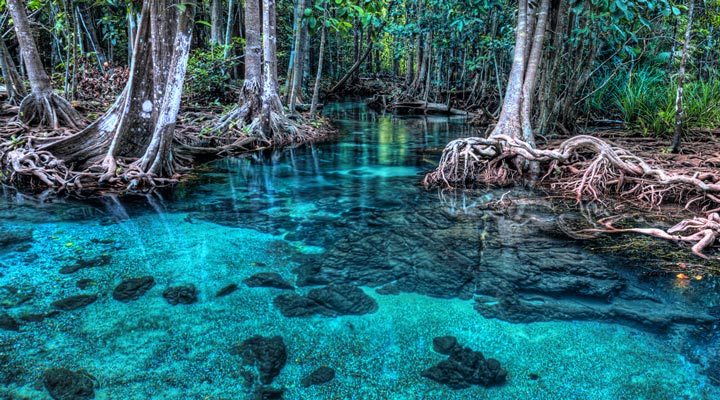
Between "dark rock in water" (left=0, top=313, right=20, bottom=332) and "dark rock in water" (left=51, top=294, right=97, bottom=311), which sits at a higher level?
"dark rock in water" (left=51, top=294, right=97, bottom=311)

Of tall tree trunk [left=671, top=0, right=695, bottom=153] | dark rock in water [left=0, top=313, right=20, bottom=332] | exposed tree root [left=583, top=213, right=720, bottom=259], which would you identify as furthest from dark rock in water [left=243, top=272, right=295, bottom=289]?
tall tree trunk [left=671, top=0, right=695, bottom=153]

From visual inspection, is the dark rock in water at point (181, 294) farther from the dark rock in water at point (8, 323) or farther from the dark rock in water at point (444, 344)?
the dark rock in water at point (444, 344)

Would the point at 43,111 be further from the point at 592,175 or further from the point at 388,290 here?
the point at 592,175

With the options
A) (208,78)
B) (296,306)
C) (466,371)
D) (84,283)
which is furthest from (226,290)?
(208,78)

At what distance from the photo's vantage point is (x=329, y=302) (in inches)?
149

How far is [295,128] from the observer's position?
39.4ft

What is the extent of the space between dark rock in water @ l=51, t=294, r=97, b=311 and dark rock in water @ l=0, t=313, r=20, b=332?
29cm

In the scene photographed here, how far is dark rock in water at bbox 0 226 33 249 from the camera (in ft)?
16.0

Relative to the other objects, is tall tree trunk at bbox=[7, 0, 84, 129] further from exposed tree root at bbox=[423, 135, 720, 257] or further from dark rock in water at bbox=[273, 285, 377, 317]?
dark rock in water at bbox=[273, 285, 377, 317]

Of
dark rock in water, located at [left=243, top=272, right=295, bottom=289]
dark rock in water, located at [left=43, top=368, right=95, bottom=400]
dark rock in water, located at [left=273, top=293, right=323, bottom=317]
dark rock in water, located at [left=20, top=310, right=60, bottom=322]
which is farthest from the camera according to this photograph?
dark rock in water, located at [left=243, top=272, right=295, bottom=289]

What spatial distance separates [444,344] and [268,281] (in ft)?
5.80

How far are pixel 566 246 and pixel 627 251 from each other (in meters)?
0.59

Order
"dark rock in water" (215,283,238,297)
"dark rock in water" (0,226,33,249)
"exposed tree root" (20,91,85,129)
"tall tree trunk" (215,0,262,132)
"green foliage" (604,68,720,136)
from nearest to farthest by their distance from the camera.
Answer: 1. "dark rock in water" (215,283,238,297)
2. "dark rock in water" (0,226,33,249)
3. "exposed tree root" (20,91,85,129)
4. "green foliage" (604,68,720,136)
5. "tall tree trunk" (215,0,262,132)

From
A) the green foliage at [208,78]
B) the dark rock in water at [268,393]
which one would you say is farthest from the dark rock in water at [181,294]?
the green foliage at [208,78]
